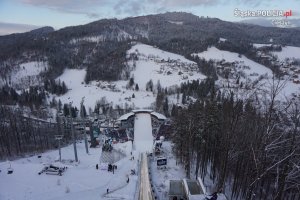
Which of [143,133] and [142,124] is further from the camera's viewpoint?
[142,124]

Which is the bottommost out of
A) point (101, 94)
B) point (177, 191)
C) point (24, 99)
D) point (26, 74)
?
point (101, 94)

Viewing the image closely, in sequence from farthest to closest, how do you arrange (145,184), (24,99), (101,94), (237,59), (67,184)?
(237,59) → (101,94) → (24,99) → (145,184) → (67,184)

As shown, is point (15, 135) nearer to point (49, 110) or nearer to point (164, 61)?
point (49, 110)

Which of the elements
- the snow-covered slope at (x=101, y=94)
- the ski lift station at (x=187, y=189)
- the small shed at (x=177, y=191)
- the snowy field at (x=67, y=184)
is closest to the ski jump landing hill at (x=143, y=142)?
the snowy field at (x=67, y=184)

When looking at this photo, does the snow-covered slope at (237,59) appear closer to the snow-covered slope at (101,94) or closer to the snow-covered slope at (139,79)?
the snow-covered slope at (139,79)

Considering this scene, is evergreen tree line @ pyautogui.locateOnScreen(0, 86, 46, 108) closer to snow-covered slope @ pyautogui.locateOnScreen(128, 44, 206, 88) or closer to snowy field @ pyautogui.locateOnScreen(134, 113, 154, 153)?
snow-covered slope @ pyautogui.locateOnScreen(128, 44, 206, 88)

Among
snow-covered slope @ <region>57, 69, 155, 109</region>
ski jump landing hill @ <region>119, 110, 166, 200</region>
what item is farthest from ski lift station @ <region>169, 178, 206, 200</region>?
snow-covered slope @ <region>57, 69, 155, 109</region>

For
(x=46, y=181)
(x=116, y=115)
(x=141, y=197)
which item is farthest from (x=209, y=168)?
(x=116, y=115)

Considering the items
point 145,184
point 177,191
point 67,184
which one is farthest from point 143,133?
point 177,191

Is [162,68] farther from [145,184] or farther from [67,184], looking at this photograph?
[67,184]

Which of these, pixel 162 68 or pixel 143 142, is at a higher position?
pixel 162 68

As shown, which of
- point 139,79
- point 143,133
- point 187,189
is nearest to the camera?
point 187,189

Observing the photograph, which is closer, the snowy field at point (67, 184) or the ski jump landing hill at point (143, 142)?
the snowy field at point (67, 184)

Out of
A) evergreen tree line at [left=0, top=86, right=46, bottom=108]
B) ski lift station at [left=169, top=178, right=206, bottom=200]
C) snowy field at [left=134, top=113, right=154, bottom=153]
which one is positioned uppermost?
ski lift station at [left=169, top=178, right=206, bottom=200]
